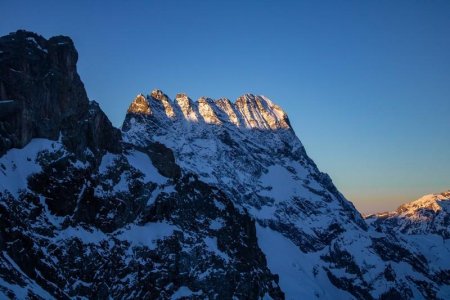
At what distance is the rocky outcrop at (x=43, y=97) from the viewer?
96.8 metres

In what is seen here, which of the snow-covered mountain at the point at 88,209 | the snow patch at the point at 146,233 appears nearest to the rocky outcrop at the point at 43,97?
the snow-covered mountain at the point at 88,209

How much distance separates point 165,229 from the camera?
118 metres

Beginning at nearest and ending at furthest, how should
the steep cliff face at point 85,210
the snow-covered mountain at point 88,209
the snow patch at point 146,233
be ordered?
the steep cliff face at point 85,210
the snow-covered mountain at point 88,209
the snow patch at point 146,233

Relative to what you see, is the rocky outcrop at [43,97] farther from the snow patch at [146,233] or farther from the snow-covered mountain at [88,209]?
the snow patch at [146,233]

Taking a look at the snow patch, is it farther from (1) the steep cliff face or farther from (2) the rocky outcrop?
(2) the rocky outcrop

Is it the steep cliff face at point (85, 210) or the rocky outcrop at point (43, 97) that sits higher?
the rocky outcrop at point (43, 97)

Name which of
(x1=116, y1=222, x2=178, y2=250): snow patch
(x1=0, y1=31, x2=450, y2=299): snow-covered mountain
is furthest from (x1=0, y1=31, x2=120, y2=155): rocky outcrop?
(x1=116, y1=222, x2=178, y2=250): snow patch

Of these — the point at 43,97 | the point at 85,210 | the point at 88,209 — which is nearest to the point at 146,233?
the point at 88,209

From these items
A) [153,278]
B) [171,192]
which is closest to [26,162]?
[153,278]

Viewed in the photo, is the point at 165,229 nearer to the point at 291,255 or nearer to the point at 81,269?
the point at 81,269

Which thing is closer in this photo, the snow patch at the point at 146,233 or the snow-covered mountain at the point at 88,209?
the snow-covered mountain at the point at 88,209

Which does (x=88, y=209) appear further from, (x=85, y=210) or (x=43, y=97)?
(x=43, y=97)

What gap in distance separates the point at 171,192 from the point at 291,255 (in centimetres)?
8018

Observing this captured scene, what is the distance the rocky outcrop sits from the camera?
317 feet
